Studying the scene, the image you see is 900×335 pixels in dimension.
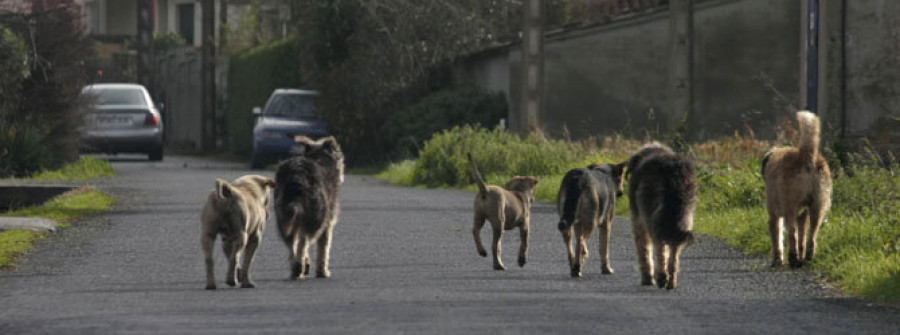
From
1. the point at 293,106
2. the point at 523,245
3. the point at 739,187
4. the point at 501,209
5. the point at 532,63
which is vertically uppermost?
the point at 532,63

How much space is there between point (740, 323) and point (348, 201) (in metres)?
12.3

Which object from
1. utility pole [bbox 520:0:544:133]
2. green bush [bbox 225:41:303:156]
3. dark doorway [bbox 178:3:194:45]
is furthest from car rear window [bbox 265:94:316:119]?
dark doorway [bbox 178:3:194:45]

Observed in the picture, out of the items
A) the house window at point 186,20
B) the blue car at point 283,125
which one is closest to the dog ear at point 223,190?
the blue car at point 283,125

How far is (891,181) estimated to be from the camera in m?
15.3

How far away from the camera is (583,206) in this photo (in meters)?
11.6

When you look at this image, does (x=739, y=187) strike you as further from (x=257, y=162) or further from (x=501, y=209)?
(x=257, y=162)

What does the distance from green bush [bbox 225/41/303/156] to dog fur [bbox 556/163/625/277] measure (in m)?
26.4

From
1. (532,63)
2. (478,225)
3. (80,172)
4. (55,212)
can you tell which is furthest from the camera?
(532,63)

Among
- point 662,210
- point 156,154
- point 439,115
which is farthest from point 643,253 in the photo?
point 156,154

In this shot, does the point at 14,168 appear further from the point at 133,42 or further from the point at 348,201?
the point at 133,42

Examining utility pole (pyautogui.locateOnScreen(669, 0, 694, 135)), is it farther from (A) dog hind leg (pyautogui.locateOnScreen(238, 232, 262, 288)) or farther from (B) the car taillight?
(A) dog hind leg (pyautogui.locateOnScreen(238, 232, 262, 288))

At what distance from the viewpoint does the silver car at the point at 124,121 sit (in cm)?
3250

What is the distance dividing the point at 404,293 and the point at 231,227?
1.16m

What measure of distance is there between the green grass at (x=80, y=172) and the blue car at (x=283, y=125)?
3.56 meters
